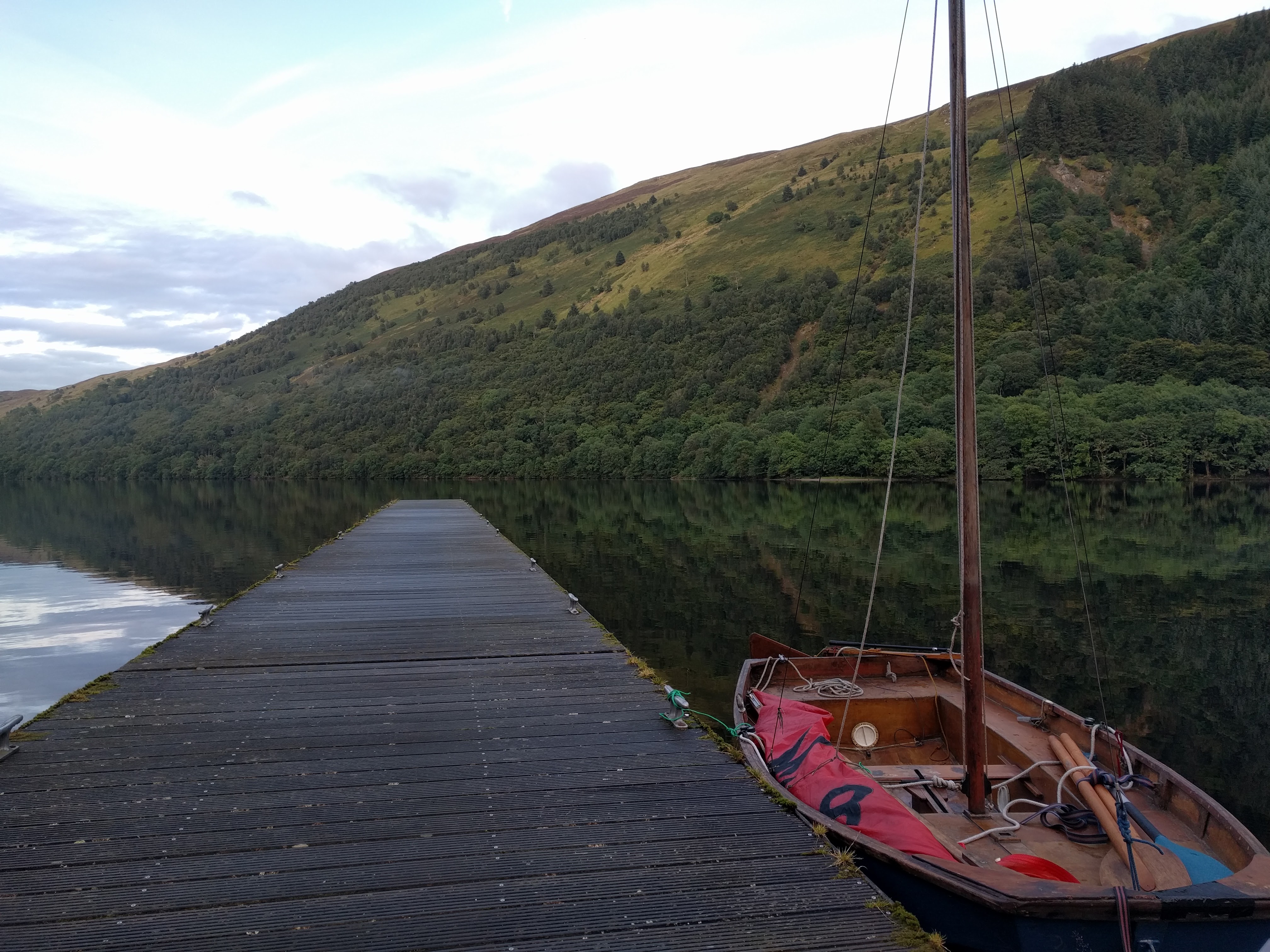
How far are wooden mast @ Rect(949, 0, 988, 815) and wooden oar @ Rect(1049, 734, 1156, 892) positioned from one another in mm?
750

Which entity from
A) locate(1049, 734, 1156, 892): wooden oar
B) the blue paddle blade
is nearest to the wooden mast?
locate(1049, 734, 1156, 892): wooden oar

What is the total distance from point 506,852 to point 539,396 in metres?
112

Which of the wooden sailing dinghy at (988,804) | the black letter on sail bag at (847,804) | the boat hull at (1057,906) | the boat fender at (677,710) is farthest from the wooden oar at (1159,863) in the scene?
the boat fender at (677,710)

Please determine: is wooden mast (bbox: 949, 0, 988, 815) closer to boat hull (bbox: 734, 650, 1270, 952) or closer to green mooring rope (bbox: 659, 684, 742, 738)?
boat hull (bbox: 734, 650, 1270, 952)

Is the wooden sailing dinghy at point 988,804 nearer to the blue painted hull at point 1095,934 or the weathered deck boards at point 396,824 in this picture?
the blue painted hull at point 1095,934

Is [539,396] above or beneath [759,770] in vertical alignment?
above

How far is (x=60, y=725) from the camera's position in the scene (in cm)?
682

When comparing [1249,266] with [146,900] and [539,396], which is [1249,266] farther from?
[146,900]

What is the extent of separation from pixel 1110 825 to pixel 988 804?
41.1 inches

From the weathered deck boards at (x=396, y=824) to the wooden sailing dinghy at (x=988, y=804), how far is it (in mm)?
798

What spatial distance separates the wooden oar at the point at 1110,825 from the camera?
541cm

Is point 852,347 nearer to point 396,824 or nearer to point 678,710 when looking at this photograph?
point 678,710

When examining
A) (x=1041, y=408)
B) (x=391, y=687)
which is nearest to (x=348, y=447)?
(x=1041, y=408)

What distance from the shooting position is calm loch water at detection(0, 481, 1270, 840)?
Result: 43.4ft
